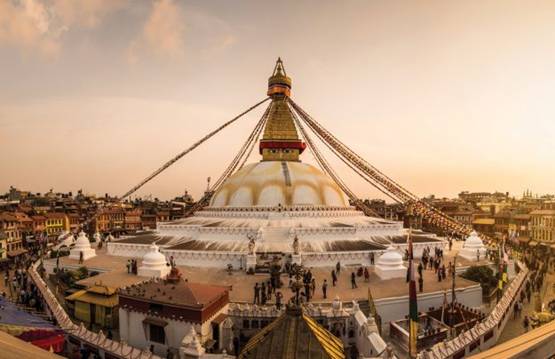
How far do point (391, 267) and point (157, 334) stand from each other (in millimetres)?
9807

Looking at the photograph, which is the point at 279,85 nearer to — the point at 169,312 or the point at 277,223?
the point at 277,223

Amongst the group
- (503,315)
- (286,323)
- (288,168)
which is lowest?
(503,315)

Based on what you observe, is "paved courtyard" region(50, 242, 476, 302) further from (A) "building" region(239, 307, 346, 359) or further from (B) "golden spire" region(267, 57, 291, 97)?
(B) "golden spire" region(267, 57, 291, 97)

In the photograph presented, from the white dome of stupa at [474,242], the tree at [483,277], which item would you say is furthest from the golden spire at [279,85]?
the tree at [483,277]

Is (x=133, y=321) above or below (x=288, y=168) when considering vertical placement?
below

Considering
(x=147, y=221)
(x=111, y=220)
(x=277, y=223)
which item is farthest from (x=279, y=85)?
(x=111, y=220)

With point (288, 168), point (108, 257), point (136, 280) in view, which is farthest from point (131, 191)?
point (136, 280)

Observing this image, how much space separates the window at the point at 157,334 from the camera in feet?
32.9

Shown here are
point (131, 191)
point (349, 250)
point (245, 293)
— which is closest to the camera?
point (245, 293)

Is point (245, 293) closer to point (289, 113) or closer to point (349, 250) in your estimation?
point (349, 250)

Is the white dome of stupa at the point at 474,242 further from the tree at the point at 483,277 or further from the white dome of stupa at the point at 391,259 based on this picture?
the white dome of stupa at the point at 391,259

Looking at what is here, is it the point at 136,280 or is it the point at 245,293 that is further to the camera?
the point at 136,280

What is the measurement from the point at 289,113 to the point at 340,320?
22856 millimetres

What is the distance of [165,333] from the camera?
9961 millimetres
